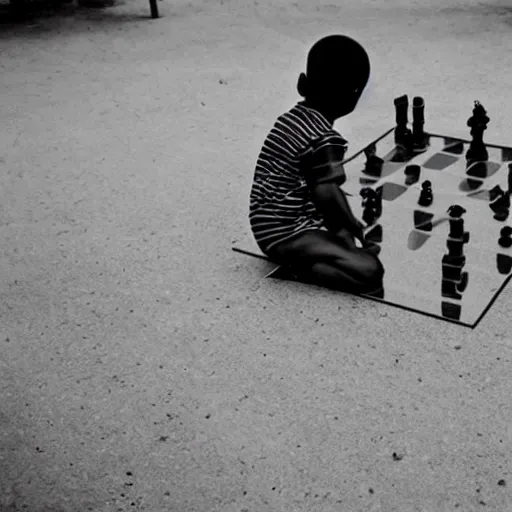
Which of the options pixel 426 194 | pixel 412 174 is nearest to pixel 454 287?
pixel 426 194

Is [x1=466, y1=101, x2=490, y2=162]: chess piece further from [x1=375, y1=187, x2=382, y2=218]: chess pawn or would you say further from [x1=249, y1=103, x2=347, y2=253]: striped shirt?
[x1=249, y1=103, x2=347, y2=253]: striped shirt

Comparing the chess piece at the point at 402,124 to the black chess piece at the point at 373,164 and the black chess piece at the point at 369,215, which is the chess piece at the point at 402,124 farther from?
the black chess piece at the point at 369,215

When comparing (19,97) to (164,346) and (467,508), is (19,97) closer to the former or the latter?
(164,346)

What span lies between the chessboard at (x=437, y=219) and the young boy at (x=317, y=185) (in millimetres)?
107

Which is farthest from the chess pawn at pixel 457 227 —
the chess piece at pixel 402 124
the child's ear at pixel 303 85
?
the chess piece at pixel 402 124

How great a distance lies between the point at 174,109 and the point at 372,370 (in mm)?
2323

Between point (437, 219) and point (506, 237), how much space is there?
279 mm

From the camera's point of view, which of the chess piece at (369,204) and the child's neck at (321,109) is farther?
the chess piece at (369,204)

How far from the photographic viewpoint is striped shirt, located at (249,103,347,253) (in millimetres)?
2447

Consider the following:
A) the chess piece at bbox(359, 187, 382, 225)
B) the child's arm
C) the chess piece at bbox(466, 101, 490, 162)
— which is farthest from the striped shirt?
the chess piece at bbox(466, 101, 490, 162)

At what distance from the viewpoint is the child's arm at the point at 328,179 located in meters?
2.43

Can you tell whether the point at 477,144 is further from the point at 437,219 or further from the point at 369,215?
the point at 369,215

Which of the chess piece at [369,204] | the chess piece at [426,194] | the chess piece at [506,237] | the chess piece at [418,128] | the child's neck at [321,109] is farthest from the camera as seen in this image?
the chess piece at [418,128]

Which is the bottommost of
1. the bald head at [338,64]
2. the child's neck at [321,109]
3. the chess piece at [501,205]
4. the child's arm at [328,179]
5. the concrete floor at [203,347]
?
the concrete floor at [203,347]
